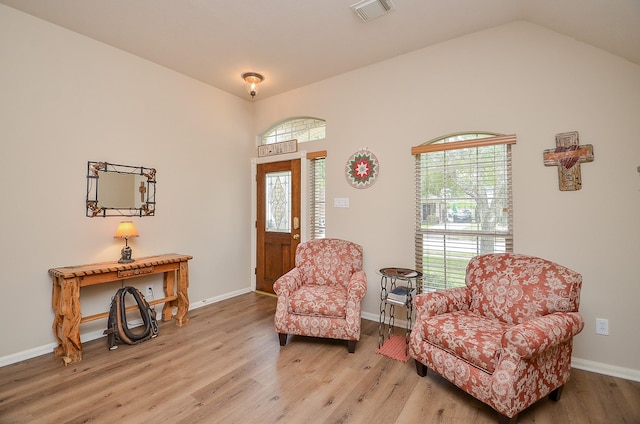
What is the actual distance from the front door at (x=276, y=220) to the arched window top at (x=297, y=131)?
1.22 ft

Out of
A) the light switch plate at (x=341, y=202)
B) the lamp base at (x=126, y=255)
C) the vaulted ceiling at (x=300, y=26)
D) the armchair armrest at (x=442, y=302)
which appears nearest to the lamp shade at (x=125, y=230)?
the lamp base at (x=126, y=255)

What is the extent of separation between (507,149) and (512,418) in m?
2.08

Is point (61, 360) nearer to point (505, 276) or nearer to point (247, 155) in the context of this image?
point (247, 155)

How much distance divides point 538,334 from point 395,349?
51.4 inches

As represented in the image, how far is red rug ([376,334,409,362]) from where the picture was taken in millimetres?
2486

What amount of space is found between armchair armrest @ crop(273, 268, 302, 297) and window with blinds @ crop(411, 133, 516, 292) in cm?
126

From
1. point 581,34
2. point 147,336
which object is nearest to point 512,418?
point 581,34

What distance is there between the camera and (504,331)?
1.79 m

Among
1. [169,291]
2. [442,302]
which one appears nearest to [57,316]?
[169,291]

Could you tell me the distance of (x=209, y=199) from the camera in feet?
12.9

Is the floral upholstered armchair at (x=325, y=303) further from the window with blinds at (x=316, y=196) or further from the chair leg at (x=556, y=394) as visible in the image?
the chair leg at (x=556, y=394)

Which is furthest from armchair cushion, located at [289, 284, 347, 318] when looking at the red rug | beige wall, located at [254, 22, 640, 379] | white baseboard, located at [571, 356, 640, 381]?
white baseboard, located at [571, 356, 640, 381]

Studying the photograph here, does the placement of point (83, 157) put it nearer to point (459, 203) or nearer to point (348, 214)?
point (348, 214)

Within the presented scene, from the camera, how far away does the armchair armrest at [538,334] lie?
1.54 meters
